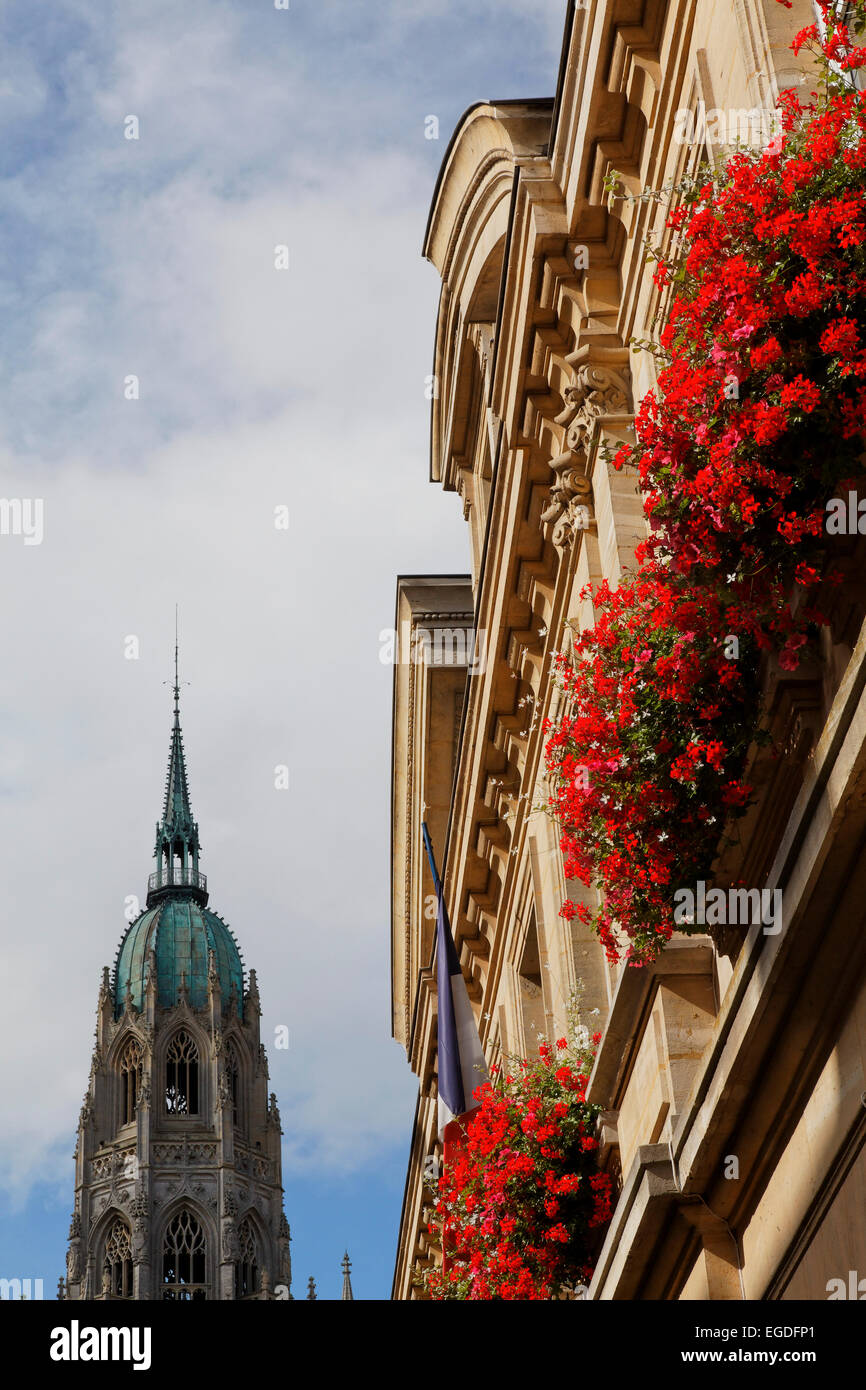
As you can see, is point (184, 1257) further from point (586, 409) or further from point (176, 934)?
point (586, 409)

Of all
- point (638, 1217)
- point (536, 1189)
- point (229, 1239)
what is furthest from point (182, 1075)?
point (638, 1217)

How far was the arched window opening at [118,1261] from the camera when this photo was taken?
117750 millimetres

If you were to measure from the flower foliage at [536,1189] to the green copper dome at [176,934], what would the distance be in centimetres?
11388

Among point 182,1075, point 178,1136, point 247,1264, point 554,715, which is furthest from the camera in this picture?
point 182,1075

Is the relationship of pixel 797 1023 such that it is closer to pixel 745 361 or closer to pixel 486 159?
pixel 745 361

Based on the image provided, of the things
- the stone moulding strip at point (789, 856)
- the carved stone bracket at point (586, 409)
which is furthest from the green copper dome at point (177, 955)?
the stone moulding strip at point (789, 856)

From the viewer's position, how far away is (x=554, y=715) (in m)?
17.0

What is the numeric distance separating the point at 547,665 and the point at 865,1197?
9.15 m

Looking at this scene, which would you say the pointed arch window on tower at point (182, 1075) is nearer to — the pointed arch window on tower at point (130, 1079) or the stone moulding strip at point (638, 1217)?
the pointed arch window on tower at point (130, 1079)

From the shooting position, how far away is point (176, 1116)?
408ft

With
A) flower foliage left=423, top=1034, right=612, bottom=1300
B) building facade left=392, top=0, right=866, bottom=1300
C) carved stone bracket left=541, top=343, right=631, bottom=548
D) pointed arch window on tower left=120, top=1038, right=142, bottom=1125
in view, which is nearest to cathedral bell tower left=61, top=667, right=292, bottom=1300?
pointed arch window on tower left=120, top=1038, right=142, bottom=1125

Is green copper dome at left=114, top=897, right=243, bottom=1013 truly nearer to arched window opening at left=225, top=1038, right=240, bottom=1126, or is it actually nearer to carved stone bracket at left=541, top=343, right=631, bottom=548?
arched window opening at left=225, top=1038, right=240, bottom=1126

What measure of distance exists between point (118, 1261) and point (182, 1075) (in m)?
12.5

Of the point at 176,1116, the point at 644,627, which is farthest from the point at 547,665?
the point at 176,1116
